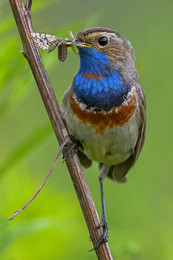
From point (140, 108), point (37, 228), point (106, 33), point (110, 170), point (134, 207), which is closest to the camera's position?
point (37, 228)

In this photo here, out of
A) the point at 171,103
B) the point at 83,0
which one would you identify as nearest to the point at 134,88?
the point at 171,103

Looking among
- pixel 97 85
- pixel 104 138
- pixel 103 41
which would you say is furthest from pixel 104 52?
pixel 104 138

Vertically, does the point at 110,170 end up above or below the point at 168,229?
above

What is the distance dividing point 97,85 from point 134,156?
91cm

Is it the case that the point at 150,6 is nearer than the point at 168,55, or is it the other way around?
the point at 168,55

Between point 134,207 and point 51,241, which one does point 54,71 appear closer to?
point 134,207

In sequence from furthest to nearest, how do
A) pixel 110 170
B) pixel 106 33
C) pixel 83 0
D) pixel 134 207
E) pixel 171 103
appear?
pixel 83 0 → pixel 171 103 → pixel 110 170 → pixel 134 207 → pixel 106 33

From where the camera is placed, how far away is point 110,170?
17.2 feet

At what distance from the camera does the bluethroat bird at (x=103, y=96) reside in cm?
405

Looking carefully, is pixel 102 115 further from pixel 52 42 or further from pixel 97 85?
pixel 52 42

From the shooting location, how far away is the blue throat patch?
4078 mm

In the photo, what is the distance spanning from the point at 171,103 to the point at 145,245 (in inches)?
66.0

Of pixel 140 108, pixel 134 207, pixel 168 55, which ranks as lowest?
pixel 134 207

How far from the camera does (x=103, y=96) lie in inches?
162
